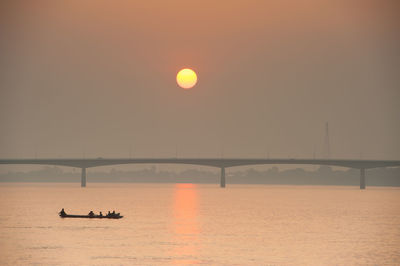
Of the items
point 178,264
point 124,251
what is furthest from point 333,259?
point 124,251

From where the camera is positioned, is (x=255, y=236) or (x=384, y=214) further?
(x=384, y=214)

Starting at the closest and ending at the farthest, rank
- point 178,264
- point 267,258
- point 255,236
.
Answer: point 178,264 < point 267,258 < point 255,236

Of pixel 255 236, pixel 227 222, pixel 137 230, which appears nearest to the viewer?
pixel 255 236

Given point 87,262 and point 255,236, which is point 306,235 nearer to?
point 255,236

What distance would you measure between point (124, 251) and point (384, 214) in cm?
7280

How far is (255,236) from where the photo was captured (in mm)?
89875

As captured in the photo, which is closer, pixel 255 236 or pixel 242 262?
pixel 242 262

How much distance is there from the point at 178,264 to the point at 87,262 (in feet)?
23.3

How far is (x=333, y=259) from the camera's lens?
2808 inches

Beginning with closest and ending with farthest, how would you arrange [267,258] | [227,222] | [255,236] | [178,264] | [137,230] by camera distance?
[178,264]
[267,258]
[255,236]
[137,230]
[227,222]

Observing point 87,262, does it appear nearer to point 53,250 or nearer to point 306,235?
point 53,250

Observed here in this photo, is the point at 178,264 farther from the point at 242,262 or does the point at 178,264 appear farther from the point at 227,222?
the point at 227,222

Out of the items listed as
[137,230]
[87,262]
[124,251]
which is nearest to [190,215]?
[137,230]

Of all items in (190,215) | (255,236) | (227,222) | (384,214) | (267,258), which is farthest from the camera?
(384,214)
